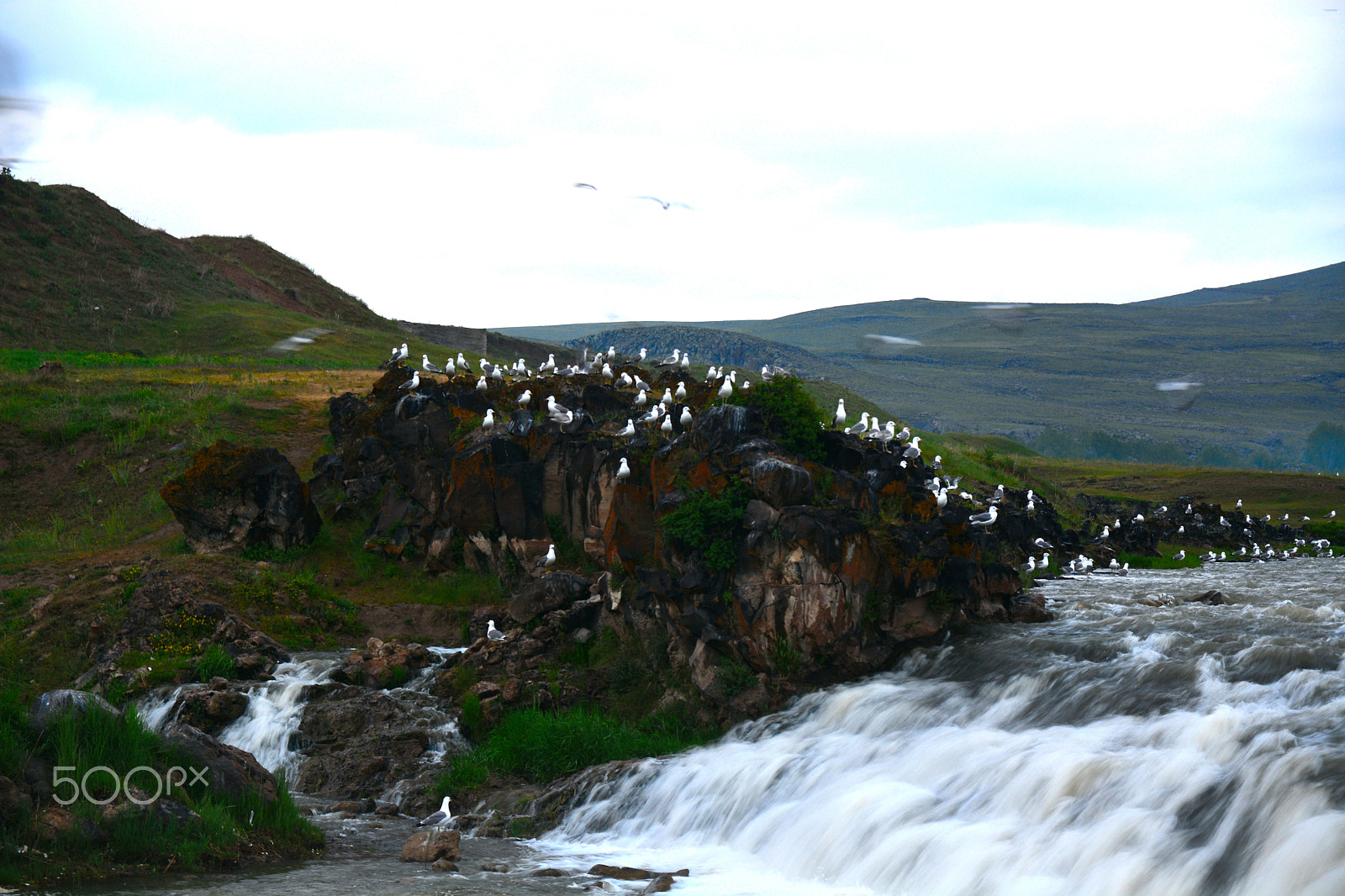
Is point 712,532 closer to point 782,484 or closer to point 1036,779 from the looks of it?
point 782,484

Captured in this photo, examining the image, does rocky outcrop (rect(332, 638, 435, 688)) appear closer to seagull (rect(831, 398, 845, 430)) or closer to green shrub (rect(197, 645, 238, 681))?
green shrub (rect(197, 645, 238, 681))

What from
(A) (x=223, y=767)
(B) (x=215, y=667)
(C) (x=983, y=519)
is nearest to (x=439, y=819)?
(A) (x=223, y=767)

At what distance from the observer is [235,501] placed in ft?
90.3

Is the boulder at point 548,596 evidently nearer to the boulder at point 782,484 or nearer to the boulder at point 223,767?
the boulder at point 782,484

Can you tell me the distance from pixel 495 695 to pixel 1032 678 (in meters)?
9.45

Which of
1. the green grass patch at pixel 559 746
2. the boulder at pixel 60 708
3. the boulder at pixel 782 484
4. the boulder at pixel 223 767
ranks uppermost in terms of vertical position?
the boulder at pixel 782 484

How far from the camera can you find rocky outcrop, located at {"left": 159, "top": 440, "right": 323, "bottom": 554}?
27266 mm

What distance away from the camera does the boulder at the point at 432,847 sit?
39.5 ft

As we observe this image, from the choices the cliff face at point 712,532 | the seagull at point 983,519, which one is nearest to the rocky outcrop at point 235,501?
the cliff face at point 712,532

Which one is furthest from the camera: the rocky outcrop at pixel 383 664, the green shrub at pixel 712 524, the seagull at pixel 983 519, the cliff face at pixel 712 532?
the seagull at pixel 983 519

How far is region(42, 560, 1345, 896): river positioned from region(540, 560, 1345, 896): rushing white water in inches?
1.3

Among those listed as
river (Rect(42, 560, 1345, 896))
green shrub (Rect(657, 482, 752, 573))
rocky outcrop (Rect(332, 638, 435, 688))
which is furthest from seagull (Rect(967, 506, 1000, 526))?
rocky outcrop (Rect(332, 638, 435, 688))

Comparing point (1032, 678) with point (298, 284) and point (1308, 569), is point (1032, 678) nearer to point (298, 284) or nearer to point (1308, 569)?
point (1308, 569)

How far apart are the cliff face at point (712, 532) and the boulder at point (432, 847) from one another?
5.72m
